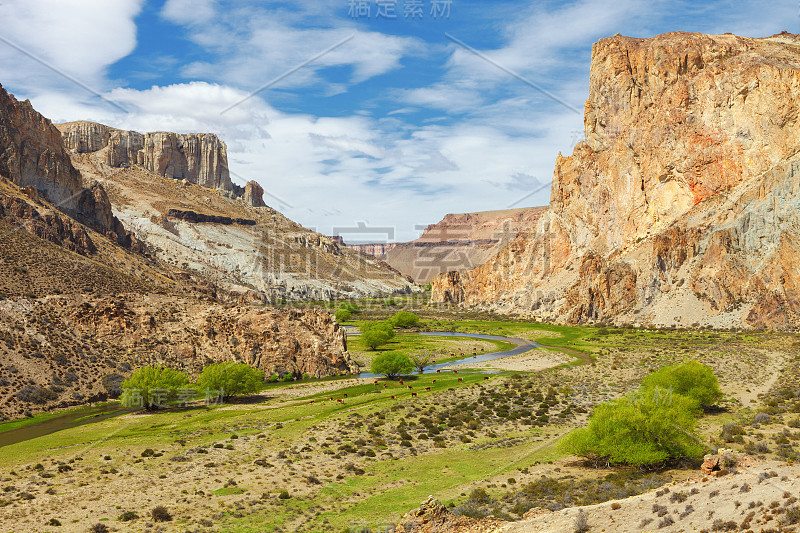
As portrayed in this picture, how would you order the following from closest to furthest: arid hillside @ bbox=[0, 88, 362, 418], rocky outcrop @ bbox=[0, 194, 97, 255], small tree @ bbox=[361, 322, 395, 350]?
arid hillside @ bbox=[0, 88, 362, 418], rocky outcrop @ bbox=[0, 194, 97, 255], small tree @ bbox=[361, 322, 395, 350]

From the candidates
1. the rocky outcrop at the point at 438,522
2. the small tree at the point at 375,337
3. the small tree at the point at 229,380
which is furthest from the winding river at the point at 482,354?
the rocky outcrop at the point at 438,522

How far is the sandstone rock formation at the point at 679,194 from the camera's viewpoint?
10744cm

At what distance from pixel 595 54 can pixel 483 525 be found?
170034 mm

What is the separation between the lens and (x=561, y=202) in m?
170

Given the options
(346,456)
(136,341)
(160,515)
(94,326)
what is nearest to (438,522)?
(160,515)

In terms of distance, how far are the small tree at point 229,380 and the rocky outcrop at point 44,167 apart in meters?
79.2

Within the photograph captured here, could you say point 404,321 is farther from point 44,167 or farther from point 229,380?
point 44,167

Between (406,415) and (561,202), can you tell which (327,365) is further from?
(561,202)

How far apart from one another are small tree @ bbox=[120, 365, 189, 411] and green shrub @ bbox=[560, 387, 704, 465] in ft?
121

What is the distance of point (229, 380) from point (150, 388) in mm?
7279

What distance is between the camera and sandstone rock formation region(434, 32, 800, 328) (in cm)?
10744

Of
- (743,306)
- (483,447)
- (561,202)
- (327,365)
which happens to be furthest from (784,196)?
(483,447)

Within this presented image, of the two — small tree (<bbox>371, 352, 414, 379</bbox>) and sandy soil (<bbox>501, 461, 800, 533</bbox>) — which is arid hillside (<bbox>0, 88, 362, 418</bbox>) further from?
sandy soil (<bbox>501, 461, 800, 533</bbox>)

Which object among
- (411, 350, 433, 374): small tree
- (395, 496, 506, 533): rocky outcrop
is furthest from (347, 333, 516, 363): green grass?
(395, 496, 506, 533): rocky outcrop
